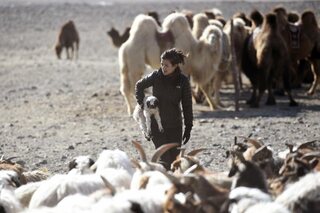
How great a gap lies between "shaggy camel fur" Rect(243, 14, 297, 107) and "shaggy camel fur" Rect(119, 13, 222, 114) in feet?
2.81

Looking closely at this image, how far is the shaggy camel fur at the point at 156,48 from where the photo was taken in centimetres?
1697

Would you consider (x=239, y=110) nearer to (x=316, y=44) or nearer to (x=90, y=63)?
(x=316, y=44)

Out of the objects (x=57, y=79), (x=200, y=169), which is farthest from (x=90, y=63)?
(x=200, y=169)

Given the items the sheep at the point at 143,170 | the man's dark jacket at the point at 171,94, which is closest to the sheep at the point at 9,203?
the sheep at the point at 143,170

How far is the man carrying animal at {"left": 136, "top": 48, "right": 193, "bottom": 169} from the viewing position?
32.2ft

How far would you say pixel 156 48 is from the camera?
17031 millimetres

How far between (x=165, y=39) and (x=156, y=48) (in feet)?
0.77

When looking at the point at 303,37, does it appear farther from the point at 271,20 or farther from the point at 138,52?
the point at 138,52

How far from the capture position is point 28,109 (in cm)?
1859

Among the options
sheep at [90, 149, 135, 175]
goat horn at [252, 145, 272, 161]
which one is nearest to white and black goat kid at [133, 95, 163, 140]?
sheep at [90, 149, 135, 175]

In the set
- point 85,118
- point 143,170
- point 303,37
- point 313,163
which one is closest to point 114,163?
point 143,170

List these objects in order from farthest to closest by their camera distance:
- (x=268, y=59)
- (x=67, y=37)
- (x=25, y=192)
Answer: (x=67, y=37) < (x=268, y=59) < (x=25, y=192)

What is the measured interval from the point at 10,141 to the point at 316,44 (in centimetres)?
827

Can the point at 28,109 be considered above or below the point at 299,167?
below
